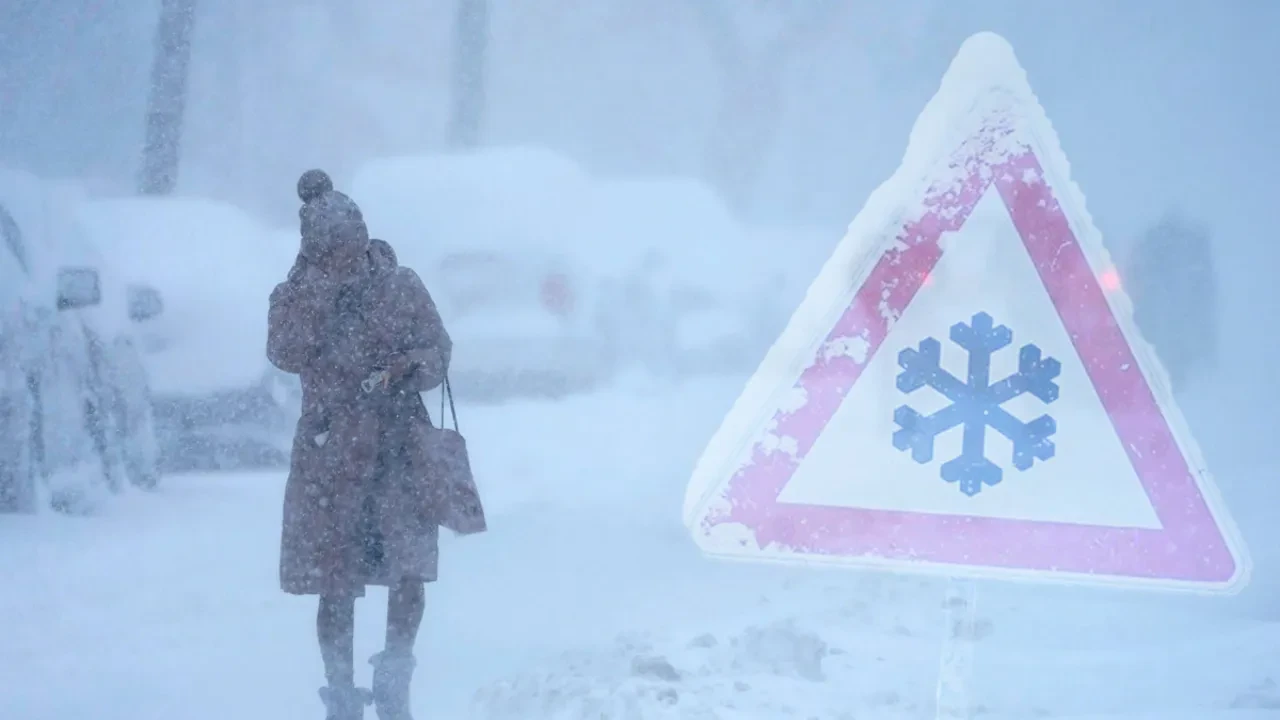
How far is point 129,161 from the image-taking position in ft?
10.1

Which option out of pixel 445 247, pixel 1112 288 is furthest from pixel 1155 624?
pixel 445 247

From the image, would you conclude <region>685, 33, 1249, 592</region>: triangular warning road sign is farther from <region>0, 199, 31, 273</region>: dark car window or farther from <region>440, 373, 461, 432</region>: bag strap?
<region>0, 199, 31, 273</region>: dark car window

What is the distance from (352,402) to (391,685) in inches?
29.6

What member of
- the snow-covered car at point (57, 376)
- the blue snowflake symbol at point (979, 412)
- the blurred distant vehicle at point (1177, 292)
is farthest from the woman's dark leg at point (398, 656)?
the blurred distant vehicle at point (1177, 292)

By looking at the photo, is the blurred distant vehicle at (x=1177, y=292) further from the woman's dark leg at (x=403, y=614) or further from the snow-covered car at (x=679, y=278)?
the woman's dark leg at (x=403, y=614)

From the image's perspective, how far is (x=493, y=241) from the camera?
2.96m

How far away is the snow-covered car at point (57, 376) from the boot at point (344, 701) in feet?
3.28

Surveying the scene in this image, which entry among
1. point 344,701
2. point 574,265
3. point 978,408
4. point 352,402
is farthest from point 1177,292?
point 344,701

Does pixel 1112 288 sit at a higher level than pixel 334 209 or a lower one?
lower

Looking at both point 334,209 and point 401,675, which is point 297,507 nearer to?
point 401,675

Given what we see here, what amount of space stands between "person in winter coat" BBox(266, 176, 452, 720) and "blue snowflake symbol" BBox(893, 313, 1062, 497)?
3.95 ft

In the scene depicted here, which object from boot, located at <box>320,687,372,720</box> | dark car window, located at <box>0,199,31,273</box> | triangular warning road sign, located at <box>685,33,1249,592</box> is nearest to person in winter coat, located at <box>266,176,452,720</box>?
boot, located at <box>320,687,372,720</box>

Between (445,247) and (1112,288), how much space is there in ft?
5.79

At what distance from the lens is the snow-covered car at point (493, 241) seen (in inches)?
115
